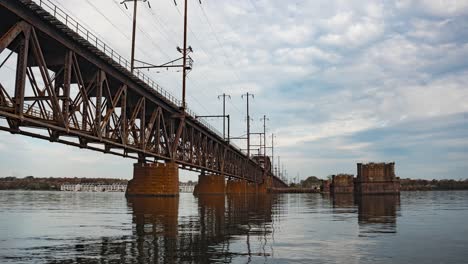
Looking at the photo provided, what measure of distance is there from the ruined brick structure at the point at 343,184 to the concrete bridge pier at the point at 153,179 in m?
78.3

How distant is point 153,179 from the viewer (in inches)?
2229

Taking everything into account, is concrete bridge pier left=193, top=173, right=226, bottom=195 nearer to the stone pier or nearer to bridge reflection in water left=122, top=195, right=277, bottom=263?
the stone pier

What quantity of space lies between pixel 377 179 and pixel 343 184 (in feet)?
71.8

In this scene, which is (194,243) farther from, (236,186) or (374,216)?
(236,186)

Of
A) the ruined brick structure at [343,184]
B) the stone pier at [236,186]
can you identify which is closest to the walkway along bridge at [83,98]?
the stone pier at [236,186]

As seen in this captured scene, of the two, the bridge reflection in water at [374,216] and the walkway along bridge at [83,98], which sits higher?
the walkway along bridge at [83,98]

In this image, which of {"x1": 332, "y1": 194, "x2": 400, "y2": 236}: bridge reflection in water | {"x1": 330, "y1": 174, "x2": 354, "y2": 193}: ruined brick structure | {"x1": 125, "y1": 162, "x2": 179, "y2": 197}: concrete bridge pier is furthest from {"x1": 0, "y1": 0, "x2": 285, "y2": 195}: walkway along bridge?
{"x1": 330, "y1": 174, "x2": 354, "y2": 193}: ruined brick structure

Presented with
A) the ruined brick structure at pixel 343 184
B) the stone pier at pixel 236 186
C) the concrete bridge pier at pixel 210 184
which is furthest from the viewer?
the ruined brick structure at pixel 343 184

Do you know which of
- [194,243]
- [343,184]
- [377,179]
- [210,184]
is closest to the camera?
[194,243]

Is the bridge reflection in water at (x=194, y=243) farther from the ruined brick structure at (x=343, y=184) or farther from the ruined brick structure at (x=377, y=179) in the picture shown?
the ruined brick structure at (x=343, y=184)

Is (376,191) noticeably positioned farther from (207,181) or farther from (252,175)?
(252,175)

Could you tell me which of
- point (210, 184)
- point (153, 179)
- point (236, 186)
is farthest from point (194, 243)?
point (236, 186)

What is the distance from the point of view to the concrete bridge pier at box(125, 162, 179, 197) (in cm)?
5634

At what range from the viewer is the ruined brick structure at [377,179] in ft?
346
